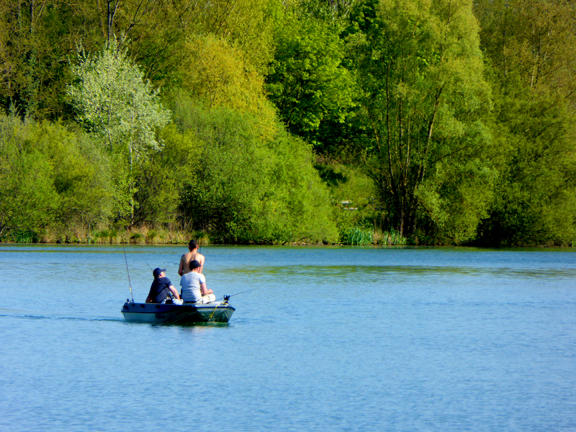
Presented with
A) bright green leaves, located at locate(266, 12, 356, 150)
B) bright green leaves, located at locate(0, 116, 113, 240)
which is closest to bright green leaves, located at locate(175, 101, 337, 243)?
bright green leaves, located at locate(0, 116, 113, 240)

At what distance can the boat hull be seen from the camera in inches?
784

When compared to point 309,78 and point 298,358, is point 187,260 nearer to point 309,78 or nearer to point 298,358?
point 298,358

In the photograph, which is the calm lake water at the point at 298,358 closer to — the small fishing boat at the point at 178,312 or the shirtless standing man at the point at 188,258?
the small fishing boat at the point at 178,312

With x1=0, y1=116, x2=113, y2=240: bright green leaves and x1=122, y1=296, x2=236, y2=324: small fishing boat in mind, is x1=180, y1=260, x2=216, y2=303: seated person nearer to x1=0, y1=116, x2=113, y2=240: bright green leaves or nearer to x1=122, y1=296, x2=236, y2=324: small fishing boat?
x1=122, y1=296, x2=236, y2=324: small fishing boat

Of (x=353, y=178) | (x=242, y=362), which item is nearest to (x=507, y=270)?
(x=353, y=178)


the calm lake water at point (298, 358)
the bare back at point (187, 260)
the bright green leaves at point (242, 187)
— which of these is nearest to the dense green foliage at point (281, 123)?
the bright green leaves at point (242, 187)

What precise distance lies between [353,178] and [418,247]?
300 inches

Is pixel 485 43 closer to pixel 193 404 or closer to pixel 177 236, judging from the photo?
pixel 177 236

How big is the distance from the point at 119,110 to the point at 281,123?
13.6 meters

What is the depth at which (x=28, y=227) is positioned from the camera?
2080 inches

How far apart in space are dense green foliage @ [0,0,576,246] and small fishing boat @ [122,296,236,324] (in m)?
33.1

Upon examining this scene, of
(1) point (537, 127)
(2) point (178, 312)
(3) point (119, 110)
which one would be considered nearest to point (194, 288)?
(2) point (178, 312)

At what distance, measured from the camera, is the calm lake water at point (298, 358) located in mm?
12180

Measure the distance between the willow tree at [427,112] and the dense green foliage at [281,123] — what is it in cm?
15
